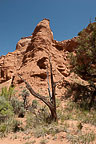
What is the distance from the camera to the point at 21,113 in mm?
6199

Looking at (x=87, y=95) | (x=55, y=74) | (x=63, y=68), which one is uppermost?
(x=63, y=68)

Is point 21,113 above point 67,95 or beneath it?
beneath

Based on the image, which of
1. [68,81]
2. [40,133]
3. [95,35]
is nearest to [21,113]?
[40,133]

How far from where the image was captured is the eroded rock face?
453 inches

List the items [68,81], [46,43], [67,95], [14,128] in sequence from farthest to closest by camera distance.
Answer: [46,43] < [68,81] < [67,95] < [14,128]

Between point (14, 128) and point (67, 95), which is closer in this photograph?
point (14, 128)

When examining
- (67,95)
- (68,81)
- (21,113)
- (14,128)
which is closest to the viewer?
(14,128)

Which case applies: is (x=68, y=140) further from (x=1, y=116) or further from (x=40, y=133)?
(x=1, y=116)

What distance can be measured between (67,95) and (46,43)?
7871mm

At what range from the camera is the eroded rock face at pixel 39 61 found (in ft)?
37.8

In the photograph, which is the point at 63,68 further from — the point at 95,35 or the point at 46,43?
the point at 95,35

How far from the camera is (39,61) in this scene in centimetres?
1240

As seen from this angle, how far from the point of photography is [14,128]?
14.4ft

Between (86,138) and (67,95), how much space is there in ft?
20.8
